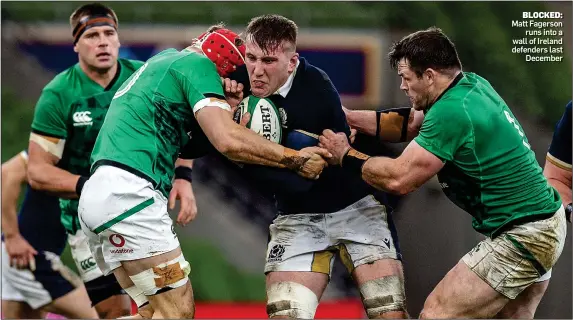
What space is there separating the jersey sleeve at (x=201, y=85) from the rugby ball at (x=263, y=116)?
28 cm

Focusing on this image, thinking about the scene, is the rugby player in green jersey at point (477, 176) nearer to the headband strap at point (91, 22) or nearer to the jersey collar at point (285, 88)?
the jersey collar at point (285, 88)

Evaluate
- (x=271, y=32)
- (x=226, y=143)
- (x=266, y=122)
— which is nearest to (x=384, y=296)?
(x=266, y=122)

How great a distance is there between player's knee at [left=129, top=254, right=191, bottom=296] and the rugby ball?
Result: 0.93 m

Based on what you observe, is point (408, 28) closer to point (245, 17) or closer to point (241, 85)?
point (245, 17)

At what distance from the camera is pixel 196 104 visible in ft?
16.9

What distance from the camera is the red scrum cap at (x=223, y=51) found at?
5531 millimetres

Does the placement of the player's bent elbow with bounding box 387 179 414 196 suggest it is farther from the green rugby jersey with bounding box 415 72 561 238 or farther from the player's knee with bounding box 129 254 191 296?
the player's knee with bounding box 129 254 191 296

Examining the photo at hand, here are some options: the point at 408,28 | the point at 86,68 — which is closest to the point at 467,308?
the point at 86,68

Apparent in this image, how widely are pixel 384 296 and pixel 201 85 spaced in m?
1.73

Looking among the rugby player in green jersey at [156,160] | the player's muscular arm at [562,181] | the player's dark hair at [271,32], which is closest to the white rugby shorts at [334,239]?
the rugby player in green jersey at [156,160]

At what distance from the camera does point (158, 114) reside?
523 cm

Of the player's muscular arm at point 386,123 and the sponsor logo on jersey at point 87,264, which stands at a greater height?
the player's muscular arm at point 386,123

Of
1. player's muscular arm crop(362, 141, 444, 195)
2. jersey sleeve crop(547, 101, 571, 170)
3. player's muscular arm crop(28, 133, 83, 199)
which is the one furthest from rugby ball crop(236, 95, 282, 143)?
jersey sleeve crop(547, 101, 571, 170)

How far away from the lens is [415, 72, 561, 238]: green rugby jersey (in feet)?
16.8
